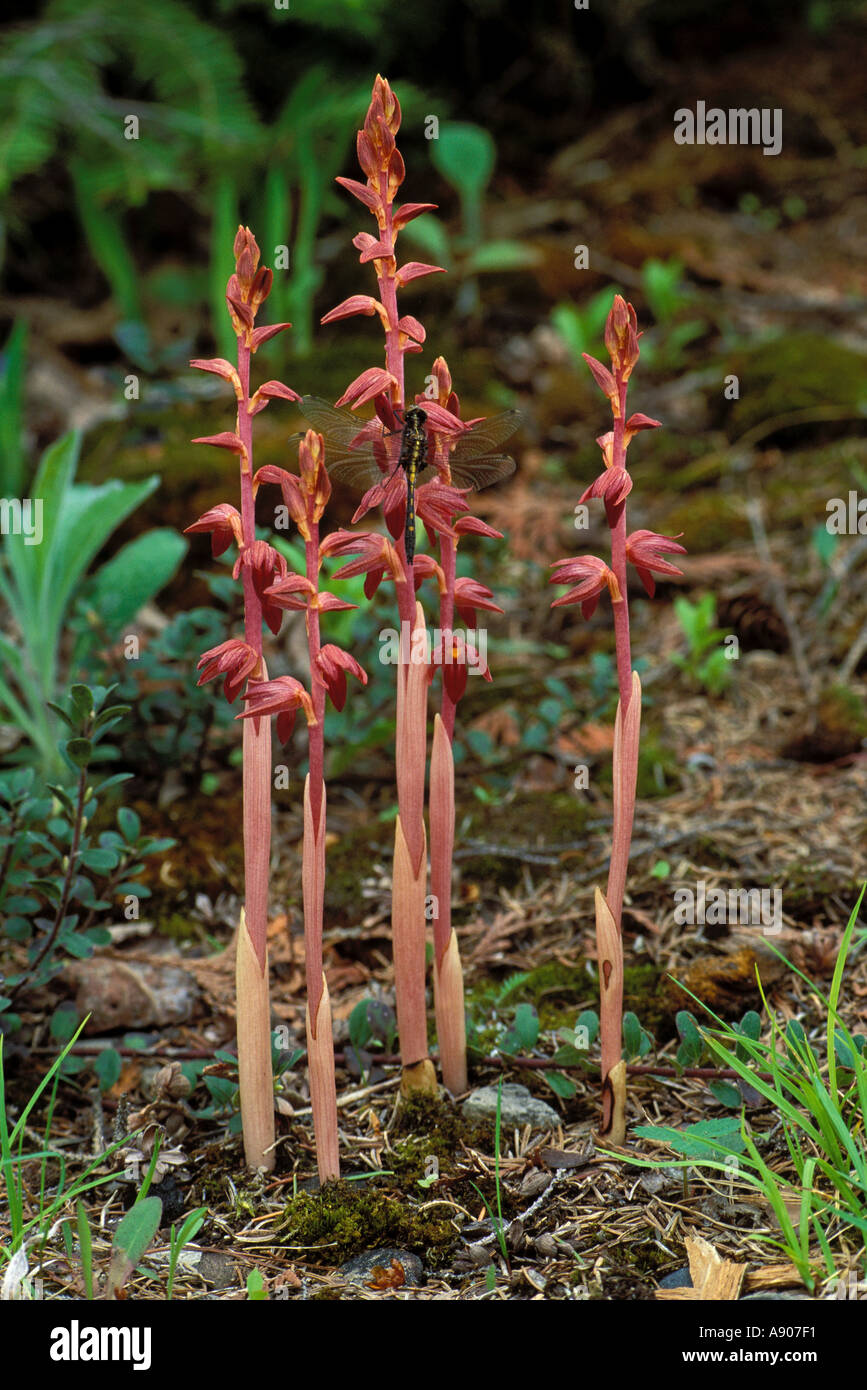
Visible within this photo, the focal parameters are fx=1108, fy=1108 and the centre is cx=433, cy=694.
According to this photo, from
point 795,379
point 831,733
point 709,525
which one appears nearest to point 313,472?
point 831,733

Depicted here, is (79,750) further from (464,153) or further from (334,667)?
(464,153)

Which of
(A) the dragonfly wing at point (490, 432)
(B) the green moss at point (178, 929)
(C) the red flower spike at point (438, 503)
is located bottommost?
(B) the green moss at point (178, 929)

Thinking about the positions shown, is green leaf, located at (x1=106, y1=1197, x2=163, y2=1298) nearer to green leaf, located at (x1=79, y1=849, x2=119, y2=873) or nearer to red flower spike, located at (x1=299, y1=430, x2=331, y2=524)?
green leaf, located at (x1=79, y1=849, x2=119, y2=873)

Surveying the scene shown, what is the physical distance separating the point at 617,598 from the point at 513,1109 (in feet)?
2.95

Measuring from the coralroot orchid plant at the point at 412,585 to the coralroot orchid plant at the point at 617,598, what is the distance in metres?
0.19

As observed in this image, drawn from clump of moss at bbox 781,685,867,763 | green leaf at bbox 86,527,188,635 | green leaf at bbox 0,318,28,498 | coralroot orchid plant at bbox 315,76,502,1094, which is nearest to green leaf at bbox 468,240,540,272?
green leaf at bbox 0,318,28,498

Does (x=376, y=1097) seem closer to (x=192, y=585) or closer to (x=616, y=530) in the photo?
(x=616, y=530)

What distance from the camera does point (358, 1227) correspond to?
165cm

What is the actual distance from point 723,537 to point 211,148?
3027 mm

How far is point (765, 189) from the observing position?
639 cm

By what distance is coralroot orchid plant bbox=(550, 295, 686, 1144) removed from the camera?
64.8 inches

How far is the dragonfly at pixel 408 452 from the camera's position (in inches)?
66.5

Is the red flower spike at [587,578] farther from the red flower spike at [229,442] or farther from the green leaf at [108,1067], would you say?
the green leaf at [108,1067]

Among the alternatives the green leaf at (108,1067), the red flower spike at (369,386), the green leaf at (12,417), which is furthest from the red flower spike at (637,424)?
the green leaf at (12,417)
